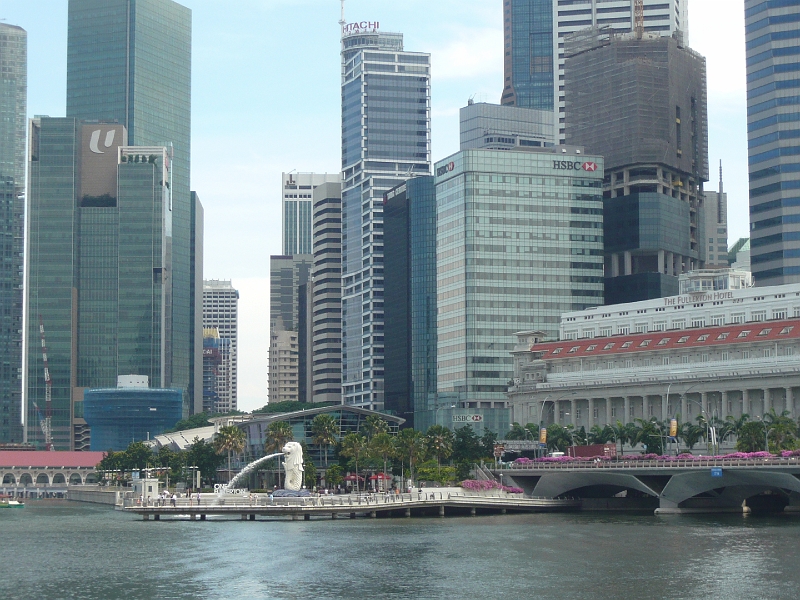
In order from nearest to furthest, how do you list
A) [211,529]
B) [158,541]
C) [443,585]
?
[443,585]
[158,541]
[211,529]

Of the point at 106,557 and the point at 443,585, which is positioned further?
the point at 106,557

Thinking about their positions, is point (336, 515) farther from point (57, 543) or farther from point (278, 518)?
point (57, 543)

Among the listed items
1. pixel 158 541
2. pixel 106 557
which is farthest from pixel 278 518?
pixel 106 557

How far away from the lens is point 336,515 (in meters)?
195

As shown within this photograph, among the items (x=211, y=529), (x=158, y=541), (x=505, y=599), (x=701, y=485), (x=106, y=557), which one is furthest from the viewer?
(x=701, y=485)

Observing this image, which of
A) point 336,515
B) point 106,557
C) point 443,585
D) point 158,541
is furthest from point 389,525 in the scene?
point 443,585

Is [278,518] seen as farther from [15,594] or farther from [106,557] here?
[15,594]

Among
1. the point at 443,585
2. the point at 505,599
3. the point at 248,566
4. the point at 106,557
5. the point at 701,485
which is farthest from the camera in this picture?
the point at 701,485

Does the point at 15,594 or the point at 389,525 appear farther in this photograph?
the point at 389,525

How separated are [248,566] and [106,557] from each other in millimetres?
20132

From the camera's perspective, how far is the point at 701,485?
622 ft

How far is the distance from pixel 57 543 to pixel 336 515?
49.8 meters

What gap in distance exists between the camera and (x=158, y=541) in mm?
153000

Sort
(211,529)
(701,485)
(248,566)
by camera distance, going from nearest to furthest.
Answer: (248,566) < (211,529) < (701,485)
